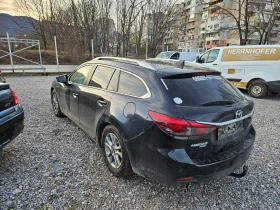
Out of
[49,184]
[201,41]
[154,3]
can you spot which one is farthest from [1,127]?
[201,41]

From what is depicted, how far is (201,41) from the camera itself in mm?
56000

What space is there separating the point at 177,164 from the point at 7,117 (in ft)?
7.46

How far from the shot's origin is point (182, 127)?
1732 millimetres

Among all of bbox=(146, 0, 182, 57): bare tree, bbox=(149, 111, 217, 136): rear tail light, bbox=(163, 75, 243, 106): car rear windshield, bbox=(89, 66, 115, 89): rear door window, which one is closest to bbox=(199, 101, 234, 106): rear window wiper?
bbox=(163, 75, 243, 106): car rear windshield

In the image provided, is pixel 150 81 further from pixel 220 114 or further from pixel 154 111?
pixel 220 114

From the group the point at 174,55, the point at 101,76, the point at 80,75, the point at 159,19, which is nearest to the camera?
the point at 101,76

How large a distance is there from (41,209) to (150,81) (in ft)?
5.89

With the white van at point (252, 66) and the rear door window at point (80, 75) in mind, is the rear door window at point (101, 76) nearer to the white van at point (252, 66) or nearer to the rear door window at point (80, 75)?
the rear door window at point (80, 75)

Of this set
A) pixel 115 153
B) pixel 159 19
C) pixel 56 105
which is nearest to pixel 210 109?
pixel 115 153

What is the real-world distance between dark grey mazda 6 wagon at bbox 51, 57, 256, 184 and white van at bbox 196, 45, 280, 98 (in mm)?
5786

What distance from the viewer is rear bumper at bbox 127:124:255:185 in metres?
1.77

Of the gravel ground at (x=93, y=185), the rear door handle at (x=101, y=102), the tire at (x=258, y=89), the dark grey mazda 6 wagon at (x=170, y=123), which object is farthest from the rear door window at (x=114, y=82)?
the tire at (x=258, y=89)

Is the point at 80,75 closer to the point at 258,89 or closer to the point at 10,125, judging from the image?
the point at 10,125

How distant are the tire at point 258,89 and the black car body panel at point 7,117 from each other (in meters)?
7.90
